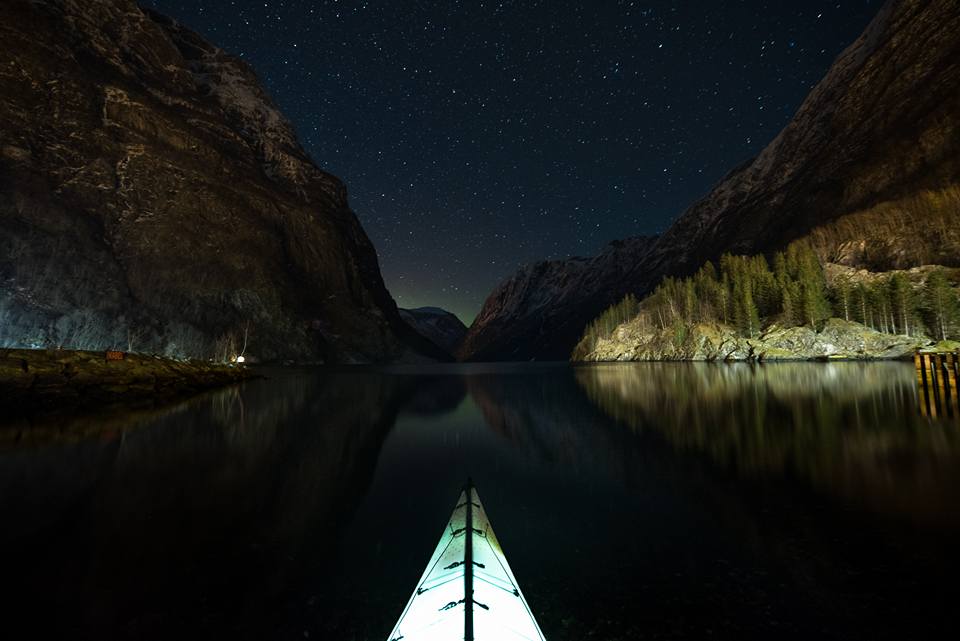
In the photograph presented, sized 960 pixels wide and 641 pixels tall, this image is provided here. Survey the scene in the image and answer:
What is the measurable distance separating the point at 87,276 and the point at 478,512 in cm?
15471

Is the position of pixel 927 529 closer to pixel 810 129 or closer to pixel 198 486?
pixel 198 486

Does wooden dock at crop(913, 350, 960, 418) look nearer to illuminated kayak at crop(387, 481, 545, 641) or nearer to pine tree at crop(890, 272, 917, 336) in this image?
illuminated kayak at crop(387, 481, 545, 641)

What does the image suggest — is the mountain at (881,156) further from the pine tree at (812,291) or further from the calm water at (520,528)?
the calm water at (520,528)

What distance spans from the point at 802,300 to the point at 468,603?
4573 inches

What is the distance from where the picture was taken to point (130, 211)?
131500 mm

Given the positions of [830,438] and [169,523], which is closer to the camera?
[169,523]

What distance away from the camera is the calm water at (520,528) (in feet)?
21.2

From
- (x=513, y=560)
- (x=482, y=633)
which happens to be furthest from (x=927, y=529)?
(x=482, y=633)

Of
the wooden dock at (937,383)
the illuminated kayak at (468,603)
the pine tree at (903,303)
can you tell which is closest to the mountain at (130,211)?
the illuminated kayak at (468,603)

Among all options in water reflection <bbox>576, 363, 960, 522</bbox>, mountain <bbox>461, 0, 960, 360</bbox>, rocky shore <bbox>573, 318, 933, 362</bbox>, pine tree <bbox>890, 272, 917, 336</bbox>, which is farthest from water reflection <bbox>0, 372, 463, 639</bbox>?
mountain <bbox>461, 0, 960, 360</bbox>

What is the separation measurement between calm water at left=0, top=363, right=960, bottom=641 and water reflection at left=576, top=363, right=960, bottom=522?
14cm

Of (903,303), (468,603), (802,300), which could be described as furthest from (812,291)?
(468,603)

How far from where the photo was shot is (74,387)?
31.8 metres

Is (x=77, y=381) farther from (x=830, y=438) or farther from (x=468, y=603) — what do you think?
(x=830, y=438)
